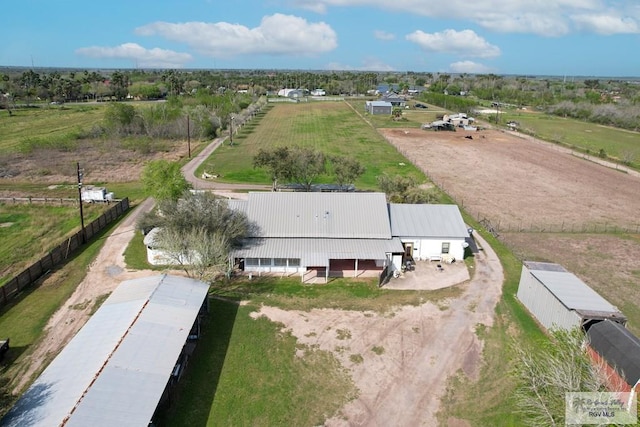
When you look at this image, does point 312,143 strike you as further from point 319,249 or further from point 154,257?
point 154,257

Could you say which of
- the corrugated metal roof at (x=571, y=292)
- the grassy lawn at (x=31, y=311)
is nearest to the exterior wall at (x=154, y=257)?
the grassy lawn at (x=31, y=311)

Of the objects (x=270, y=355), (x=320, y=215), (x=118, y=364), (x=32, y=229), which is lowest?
(x=270, y=355)

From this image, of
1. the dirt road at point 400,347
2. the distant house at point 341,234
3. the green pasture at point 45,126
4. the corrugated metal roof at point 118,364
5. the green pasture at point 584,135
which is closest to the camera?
the corrugated metal roof at point 118,364

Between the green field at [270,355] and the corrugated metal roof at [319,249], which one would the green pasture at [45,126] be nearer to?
the green field at [270,355]

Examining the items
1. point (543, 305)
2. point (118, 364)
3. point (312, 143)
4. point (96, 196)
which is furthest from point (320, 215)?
point (312, 143)

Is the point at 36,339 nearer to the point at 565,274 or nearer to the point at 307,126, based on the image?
the point at 565,274

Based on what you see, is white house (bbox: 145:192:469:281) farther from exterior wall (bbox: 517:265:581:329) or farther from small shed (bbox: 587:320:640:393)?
small shed (bbox: 587:320:640:393)
